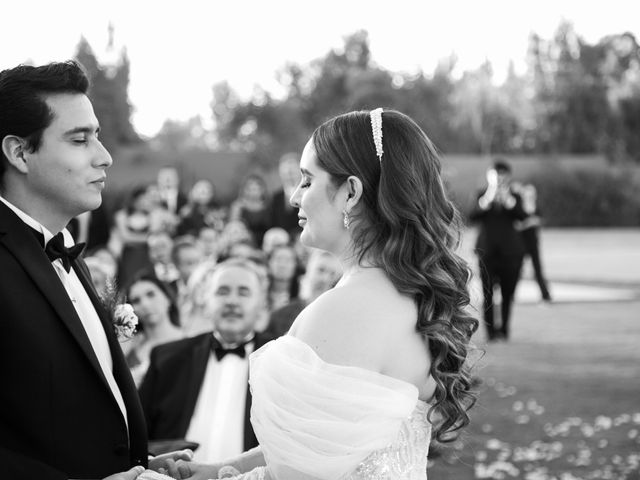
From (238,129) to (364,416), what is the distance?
5545 centimetres

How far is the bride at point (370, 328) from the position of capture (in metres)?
2.62

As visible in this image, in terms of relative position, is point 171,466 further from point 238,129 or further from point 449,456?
point 238,129

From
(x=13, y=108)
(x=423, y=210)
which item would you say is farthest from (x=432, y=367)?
(x=13, y=108)

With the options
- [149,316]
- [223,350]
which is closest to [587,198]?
[149,316]

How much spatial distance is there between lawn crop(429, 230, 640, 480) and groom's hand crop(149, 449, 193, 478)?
973 millimetres

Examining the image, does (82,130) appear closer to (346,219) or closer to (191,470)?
(346,219)

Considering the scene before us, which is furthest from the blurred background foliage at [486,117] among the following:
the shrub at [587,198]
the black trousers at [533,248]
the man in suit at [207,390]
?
the man in suit at [207,390]

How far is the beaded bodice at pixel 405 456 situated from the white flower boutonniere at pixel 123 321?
3.61ft

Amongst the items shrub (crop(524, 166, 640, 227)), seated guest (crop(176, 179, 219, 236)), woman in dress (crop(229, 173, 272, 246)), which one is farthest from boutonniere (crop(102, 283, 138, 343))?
shrub (crop(524, 166, 640, 227))

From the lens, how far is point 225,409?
488cm

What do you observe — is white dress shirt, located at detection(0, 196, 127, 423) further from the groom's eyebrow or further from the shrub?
the shrub

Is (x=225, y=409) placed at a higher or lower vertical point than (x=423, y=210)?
lower

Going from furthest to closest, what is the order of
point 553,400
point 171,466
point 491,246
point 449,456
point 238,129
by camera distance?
point 238,129, point 491,246, point 553,400, point 449,456, point 171,466

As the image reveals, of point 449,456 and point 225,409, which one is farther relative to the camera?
point 449,456
